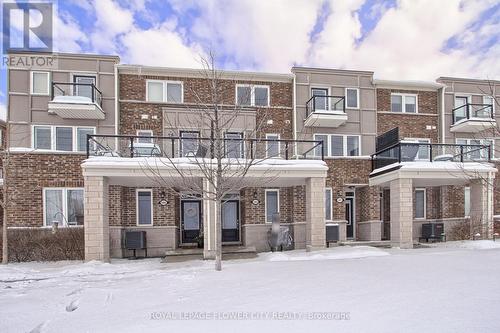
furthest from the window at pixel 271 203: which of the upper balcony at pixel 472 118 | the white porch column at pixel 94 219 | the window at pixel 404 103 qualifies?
the upper balcony at pixel 472 118

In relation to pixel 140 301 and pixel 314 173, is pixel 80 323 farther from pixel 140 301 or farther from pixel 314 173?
pixel 314 173

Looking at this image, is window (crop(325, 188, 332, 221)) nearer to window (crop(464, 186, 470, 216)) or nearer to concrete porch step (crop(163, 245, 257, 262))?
concrete porch step (crop(163, 245, 257, 262))

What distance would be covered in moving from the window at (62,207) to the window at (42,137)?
2271mm

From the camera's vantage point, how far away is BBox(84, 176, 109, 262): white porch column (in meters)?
10.7

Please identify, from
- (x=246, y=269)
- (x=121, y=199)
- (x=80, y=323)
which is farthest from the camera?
(x=121, y=199)

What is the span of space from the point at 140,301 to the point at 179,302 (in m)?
0.71

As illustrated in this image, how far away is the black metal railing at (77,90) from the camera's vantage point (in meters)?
14.2

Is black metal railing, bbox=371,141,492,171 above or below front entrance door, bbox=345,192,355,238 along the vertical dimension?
above

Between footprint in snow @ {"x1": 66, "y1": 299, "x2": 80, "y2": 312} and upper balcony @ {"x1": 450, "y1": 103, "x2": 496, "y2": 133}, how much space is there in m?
17.6

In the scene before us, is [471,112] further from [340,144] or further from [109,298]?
[109,298]

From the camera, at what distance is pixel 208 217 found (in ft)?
37.7

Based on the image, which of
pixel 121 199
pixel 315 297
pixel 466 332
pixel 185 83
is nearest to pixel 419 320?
pixel 466 332

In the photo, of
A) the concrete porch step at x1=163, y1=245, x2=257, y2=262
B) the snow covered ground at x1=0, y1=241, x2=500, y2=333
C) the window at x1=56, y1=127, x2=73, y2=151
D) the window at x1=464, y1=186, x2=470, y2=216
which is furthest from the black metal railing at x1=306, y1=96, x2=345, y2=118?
the window at x1=56, y1=127, x2=73, y2=151

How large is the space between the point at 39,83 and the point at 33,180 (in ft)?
14.3
